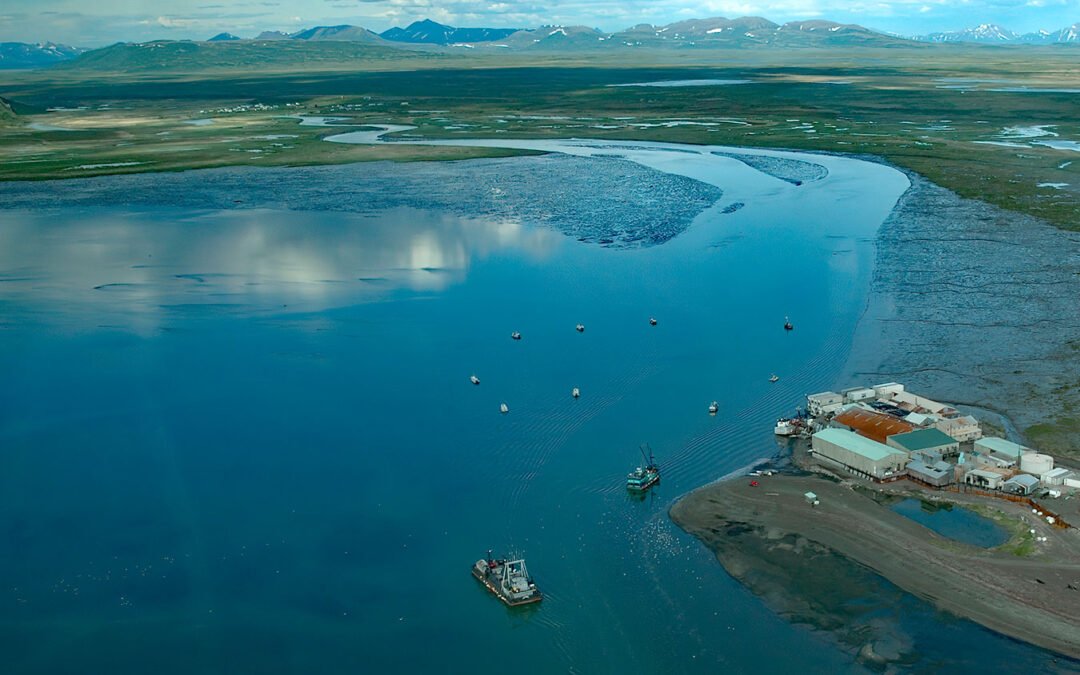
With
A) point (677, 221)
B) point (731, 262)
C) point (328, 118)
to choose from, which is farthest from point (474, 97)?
point (731, 262)

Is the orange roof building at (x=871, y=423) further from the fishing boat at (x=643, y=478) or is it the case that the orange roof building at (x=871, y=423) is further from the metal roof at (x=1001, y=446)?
the fishing boat at (x=643, y=478)

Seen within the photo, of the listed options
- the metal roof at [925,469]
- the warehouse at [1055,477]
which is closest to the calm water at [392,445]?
the metal roof at [925,469]

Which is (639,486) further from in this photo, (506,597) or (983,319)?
(983,319)

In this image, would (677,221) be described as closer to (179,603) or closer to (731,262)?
(731,262)

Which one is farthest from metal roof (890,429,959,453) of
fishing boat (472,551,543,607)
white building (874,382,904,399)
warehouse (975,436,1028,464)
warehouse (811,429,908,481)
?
fishing boat (472,551,543,607)

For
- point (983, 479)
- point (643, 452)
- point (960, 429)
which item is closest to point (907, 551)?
point (983, 479)

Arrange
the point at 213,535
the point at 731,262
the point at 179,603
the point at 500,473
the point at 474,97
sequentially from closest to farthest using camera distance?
1. the point at 179,603
2. the point at 213,535
3. the point at 500,473
4. the point at 731,262
5. the point at 474,97
